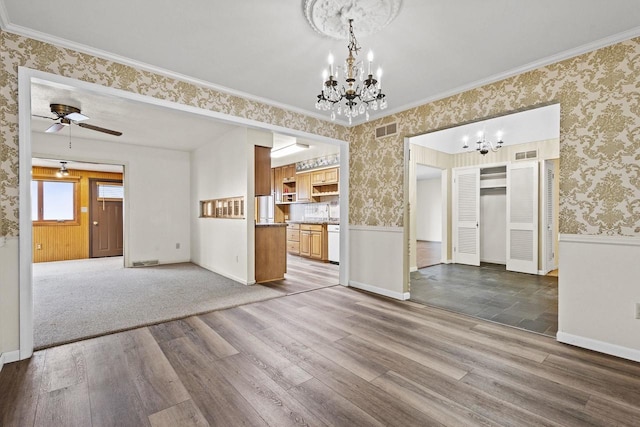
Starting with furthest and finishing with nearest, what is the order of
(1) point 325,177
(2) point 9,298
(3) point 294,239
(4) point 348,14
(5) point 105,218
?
(5) point 105,218, (3) point 294,239, (1) point 325,177, (2) point 9,298, (4) point 348,14

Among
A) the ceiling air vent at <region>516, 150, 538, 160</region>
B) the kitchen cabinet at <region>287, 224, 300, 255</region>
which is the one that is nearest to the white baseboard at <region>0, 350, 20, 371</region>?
the kitchen cabinet at <region>287, 224, 300, 255</region>

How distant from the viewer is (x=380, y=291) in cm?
416

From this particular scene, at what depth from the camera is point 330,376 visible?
6.73 ft

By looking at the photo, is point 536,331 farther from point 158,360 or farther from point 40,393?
point 40,393

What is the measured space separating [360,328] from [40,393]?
2.44 meters

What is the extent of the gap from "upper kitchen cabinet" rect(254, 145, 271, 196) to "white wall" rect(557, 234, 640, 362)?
3956mm

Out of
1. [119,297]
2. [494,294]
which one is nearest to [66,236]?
[119,297]

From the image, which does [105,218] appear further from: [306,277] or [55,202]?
[306,277]

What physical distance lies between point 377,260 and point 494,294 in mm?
1717

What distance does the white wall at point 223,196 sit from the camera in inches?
183

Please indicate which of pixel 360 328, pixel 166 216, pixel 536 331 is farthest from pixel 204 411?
pixel 166 216

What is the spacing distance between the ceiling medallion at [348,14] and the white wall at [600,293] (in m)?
2.45

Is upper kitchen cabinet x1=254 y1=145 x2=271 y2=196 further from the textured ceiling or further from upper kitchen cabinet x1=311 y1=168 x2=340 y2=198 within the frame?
upper kitchen cabinet x1=311 y1=168 x2=340 y2=198

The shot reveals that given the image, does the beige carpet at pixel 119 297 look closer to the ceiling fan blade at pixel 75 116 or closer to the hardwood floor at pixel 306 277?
the hardwood floor at pixel 306 277
